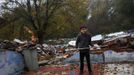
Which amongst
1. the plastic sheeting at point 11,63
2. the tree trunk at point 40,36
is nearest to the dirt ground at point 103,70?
the plastic sheeting at point 11,63

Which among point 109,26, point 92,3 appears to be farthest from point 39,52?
point 92,3

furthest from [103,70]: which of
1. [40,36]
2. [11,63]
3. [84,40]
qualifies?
[40,36]

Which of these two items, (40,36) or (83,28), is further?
(40,36)

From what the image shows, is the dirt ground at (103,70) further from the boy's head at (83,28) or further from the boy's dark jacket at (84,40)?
the boy's head at (83,28)

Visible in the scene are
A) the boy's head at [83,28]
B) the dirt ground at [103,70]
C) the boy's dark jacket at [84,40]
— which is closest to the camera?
the boy's head at [83,28]

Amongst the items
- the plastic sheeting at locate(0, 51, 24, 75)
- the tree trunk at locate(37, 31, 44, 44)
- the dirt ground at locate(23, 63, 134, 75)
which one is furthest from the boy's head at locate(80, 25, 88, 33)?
the tree trunk at locate(37, 31, 44, 44)

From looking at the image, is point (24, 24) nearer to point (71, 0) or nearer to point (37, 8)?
point (37, 8)

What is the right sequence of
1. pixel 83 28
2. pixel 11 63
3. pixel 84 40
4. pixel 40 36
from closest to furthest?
pixel 83 28 < pixel 84 40 < pixel 11 63 < pixel 40 36

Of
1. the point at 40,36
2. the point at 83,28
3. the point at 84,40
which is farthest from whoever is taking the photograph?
the point at 40,36

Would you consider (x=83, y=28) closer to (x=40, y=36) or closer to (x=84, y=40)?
(x=84, y=40)

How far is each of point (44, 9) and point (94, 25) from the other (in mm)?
31096

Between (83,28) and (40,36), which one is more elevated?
(40,36)

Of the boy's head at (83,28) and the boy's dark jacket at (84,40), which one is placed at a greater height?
the boy's head at (83,28)

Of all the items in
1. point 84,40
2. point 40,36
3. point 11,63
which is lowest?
point 11,63
